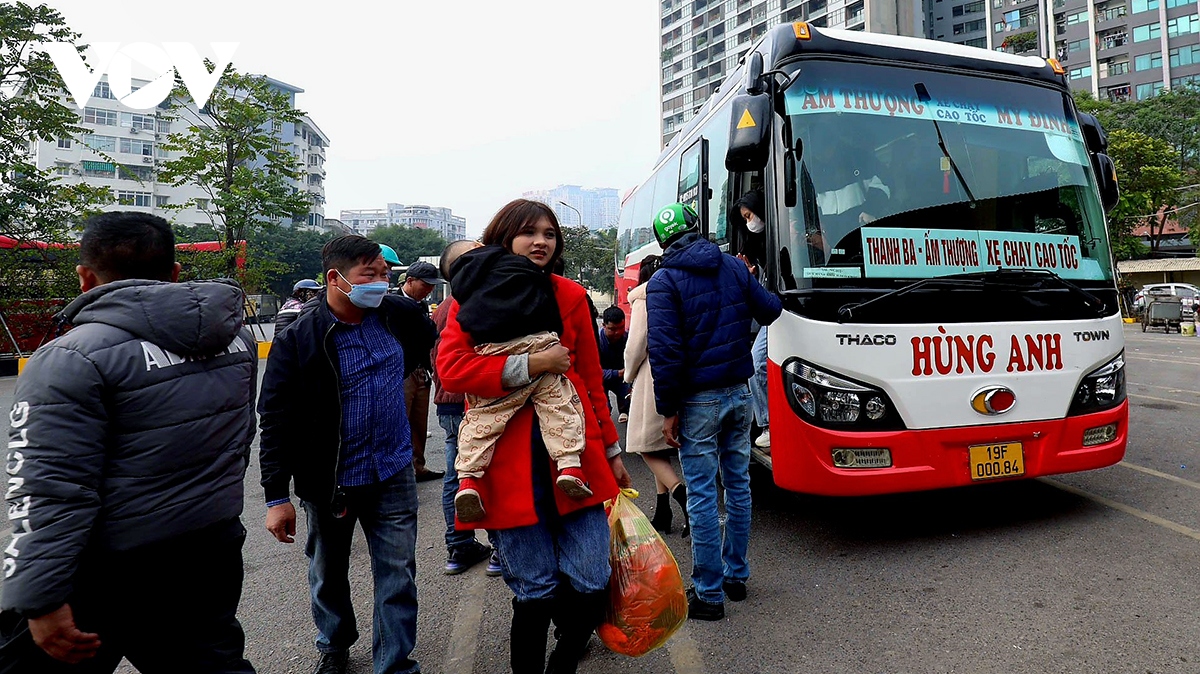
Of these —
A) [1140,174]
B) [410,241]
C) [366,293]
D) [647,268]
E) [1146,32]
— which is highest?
[1146,32]

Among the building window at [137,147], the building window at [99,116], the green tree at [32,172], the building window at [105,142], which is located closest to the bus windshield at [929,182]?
the green tree at [32,172]

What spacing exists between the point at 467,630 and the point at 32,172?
20.4m

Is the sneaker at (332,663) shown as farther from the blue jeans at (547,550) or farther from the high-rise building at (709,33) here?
the high-rise building at (709,33)

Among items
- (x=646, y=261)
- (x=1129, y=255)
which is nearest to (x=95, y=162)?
(x=646, y=261)

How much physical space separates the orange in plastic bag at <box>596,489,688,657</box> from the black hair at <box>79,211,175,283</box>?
61.9 inches

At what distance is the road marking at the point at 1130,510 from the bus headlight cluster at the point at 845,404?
186cm

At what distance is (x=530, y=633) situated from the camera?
81.3 inches

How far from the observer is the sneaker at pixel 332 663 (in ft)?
8.66

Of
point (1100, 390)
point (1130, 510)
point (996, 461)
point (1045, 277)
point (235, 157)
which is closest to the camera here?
point (996, 461)

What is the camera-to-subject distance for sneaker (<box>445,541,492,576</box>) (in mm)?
3818

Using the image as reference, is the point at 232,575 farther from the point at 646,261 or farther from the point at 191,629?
the point at 646,261

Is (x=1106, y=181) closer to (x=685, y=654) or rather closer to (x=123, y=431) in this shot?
(x=685, y=654)

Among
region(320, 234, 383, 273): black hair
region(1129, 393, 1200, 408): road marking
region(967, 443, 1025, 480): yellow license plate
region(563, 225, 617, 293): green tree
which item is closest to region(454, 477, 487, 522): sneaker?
region(320, 234, 383, 273): black hair

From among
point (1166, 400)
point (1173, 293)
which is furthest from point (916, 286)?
point (1173, 293)
